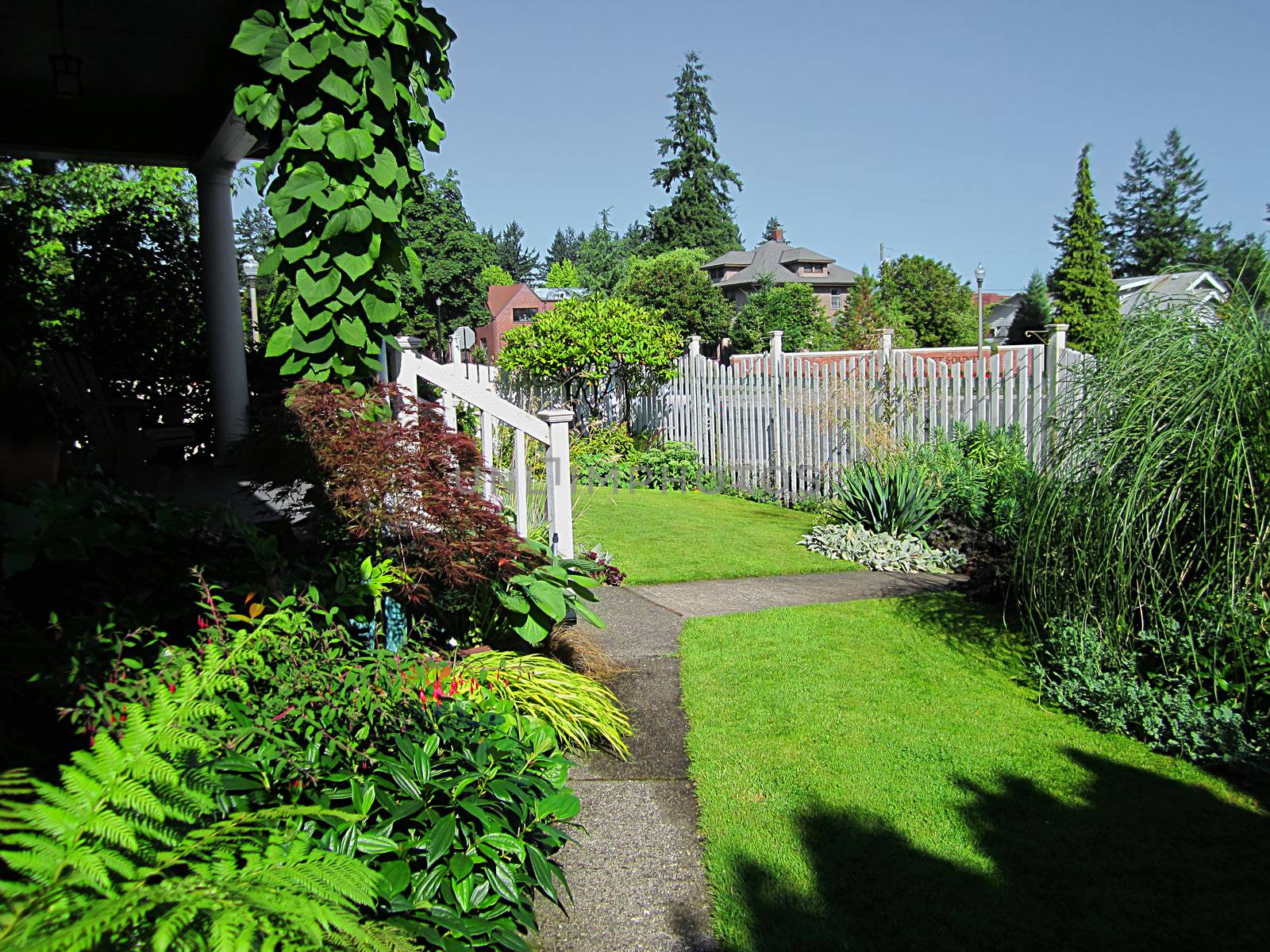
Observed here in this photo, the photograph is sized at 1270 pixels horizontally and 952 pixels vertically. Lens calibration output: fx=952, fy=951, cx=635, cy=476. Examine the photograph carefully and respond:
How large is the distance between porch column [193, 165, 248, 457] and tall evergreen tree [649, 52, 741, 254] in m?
63.6

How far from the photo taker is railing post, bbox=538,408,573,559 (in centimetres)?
559

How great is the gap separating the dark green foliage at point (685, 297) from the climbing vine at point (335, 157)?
36784mm

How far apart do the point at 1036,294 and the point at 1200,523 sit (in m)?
48.7

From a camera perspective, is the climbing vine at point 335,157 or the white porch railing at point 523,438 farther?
the white porch railing at point 523,438

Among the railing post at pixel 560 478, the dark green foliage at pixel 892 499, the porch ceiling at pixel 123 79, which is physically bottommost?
the dark green foliage at pixel 892 499

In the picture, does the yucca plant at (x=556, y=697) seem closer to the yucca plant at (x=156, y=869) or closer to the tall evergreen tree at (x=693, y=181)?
the yucca plant at (x=156, y=869)

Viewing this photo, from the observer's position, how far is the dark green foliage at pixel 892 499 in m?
8.41

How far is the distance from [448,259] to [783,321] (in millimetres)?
17623

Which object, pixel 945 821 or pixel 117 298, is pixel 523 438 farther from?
pixel 117 298

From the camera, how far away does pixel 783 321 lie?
3959 cm

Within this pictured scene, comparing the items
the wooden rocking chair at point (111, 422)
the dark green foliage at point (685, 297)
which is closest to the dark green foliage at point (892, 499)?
the wooden rocking chair at point (111, 422)

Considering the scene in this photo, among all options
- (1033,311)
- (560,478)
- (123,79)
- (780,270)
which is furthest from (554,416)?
(780,270)

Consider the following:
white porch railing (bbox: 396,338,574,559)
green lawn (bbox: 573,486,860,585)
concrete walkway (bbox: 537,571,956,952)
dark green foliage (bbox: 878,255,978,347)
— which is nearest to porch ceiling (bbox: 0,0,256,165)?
white porch railing (bbox: 396,338,574,559)

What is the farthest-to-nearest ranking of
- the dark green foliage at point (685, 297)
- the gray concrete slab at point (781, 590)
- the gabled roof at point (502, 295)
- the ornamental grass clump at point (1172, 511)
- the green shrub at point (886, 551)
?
the gabled roof at point (502, 295) < the dark green foliage at point (685, 297) < the green shrub at point (886, 551) < the gray concrete slab at point (781, 590) < the ornamental grass clump at point (1172, 511)
